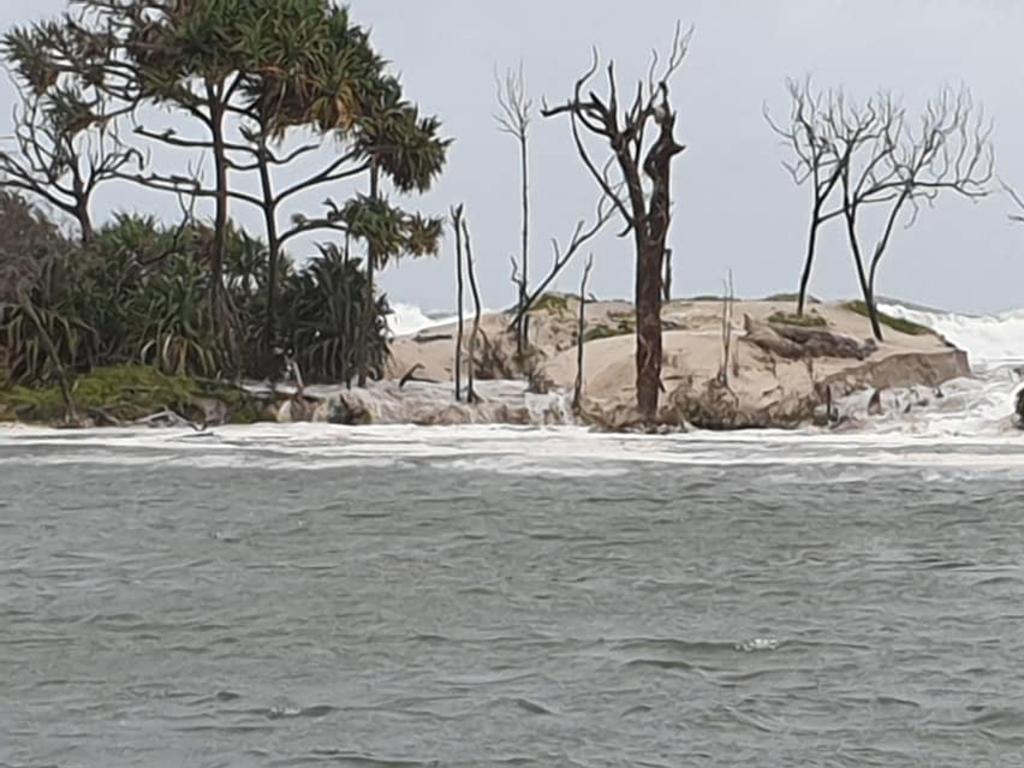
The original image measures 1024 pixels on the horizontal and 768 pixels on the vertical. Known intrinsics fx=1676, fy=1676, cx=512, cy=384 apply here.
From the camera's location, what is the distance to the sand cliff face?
17.6m

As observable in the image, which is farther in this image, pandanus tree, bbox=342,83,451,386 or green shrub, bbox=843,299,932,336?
green shrub, bbox=843,299,932,336

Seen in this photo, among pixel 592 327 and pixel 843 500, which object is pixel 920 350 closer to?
pixel 592 327

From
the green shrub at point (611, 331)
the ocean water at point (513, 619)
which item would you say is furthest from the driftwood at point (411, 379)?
the ocean water at point (513, 619)

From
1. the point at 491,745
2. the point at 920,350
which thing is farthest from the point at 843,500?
the point at 920,350

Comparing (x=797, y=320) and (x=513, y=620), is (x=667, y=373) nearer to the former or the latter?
(x=797, y=320)

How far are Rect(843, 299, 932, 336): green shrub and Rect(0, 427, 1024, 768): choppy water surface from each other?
66.3 ft

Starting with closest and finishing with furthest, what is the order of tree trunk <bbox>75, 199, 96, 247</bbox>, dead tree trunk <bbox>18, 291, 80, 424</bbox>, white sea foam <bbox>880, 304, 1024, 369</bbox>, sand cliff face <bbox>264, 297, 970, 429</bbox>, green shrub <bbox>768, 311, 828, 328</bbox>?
dead tree trunk <bbox>18, 291, 80, 424</bbox>, sand cliff face <bbox>264, 297, 970, 429</bbox>, tree trunk <bbox>75, 199, 96, 247</bbox>, green shrub <bbox>768, 311, 828, 328</bbox>, white sea foam <bbox>880, 304, 1024, 369</bbox>

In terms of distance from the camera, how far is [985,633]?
17.8ft

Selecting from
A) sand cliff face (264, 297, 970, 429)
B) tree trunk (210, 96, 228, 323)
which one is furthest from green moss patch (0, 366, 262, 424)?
tree trunk (210, 96, 228, 323)

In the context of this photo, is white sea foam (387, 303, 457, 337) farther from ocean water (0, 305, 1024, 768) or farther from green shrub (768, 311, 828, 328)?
ocean water (0, 305, 1024, 768)

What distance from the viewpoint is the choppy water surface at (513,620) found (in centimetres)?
409

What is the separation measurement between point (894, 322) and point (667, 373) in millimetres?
11769

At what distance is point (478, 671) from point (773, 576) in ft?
7.13

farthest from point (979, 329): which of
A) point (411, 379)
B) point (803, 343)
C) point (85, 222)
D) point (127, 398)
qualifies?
point (127, 398)
